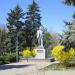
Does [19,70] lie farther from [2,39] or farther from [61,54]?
[2,39]

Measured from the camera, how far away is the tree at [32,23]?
74.0 meters

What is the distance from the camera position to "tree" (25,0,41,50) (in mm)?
74000

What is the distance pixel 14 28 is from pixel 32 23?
574cm

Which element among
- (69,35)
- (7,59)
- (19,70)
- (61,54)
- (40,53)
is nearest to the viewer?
(19,70)

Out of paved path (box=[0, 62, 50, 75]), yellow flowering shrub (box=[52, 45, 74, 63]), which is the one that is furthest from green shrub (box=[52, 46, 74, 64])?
paved path (box=[0, 62, 50, 75])

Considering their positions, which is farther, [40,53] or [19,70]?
[40,53]

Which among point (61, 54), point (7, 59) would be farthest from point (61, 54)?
point (7, 59)

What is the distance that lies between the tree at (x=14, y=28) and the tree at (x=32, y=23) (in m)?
2.58

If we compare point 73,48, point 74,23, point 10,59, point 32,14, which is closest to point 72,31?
point 74,23

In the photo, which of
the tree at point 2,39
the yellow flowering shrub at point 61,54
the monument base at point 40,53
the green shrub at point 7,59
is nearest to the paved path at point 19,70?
the yellow flowering shrub at point 61,54

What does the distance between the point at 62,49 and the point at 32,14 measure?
155ft

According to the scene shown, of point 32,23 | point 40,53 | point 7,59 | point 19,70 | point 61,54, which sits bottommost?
point 19,70

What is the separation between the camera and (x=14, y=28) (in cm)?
7275

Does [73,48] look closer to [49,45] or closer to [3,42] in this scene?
[3,42]
